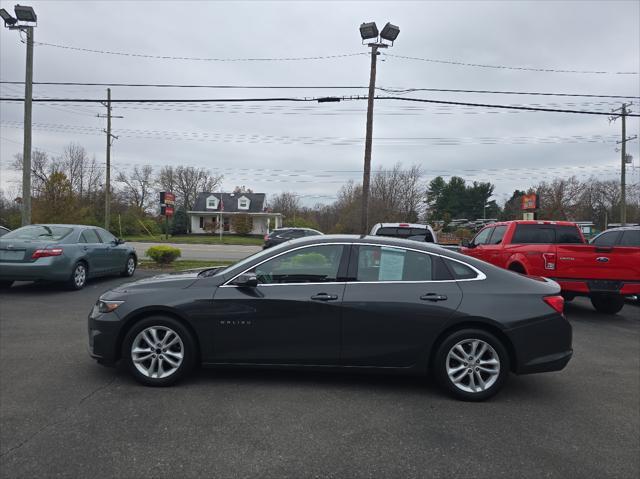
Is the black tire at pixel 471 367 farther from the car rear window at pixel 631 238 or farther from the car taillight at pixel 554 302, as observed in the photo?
the car rear window at pixel 631 238

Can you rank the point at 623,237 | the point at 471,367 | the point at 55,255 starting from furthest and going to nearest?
the point at 623,237 → the point at 55,255 → the point at 471,367

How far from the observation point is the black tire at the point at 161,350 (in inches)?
164

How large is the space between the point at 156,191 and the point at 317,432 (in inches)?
3202

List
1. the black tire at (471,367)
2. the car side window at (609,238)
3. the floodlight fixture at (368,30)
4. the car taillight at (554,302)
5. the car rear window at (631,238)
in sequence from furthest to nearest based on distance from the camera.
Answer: the floodlight fixture at (368,30)
the car side window at (609,238)
the car rear window at (631,238)
the car taillight at (554,302)
the black tire at (471,367)

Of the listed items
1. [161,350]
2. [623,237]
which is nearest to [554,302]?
[161,350]

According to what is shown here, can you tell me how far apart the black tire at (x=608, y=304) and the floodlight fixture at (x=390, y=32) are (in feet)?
37.5

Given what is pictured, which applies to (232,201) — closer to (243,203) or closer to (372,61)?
(243,203)

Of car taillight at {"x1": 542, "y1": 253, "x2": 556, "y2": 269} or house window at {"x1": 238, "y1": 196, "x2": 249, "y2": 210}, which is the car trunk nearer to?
car taillight at {"x1": 542, "y1": 253, "x2": 556, "y2": 269}

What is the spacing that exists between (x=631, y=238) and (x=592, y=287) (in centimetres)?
325

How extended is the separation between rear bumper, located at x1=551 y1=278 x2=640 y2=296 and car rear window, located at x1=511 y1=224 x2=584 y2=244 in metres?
1.38

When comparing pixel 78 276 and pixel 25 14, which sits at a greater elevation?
pixel 25 14

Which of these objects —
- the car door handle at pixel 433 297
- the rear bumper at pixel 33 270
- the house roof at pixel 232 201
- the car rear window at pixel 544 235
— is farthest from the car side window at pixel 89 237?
the house roof at pixel 232 201

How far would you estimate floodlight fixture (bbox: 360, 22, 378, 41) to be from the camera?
15520 mm

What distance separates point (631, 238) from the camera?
10055mm
